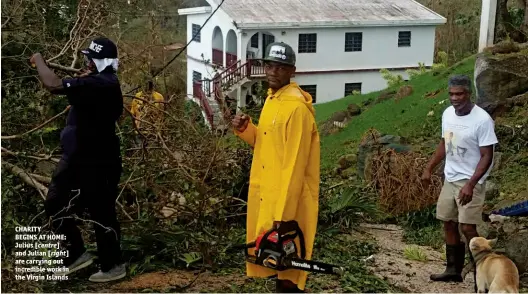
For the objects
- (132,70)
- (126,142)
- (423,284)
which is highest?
(132,70)

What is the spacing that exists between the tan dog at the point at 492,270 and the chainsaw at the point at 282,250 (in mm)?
1253

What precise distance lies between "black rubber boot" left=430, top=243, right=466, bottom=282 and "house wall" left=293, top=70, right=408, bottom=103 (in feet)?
77.6

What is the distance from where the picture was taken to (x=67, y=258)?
17.8 feet

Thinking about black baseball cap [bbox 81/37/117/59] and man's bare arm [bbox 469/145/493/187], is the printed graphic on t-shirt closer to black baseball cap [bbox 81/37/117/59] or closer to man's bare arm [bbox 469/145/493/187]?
man's bare arm [bbox 469/145/493/187]

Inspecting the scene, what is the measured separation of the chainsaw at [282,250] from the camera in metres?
4.86

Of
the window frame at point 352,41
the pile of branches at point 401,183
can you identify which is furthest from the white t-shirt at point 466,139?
the window frame at point 352,41

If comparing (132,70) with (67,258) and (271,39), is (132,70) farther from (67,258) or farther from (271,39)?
(271,39)

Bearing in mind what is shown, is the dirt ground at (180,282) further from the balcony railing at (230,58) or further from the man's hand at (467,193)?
the balcony railing at (230,58)

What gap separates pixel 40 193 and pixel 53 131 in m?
1.05

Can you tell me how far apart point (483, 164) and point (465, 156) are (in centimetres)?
20

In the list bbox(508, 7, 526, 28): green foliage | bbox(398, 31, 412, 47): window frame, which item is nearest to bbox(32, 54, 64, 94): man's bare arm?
bbox(508, 7, 526, 28): green foliage

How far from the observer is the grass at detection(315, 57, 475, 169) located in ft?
47.3

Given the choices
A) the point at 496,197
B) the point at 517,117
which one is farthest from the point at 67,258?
the point at 517,117

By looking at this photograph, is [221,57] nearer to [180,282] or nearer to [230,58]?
[230,58]
